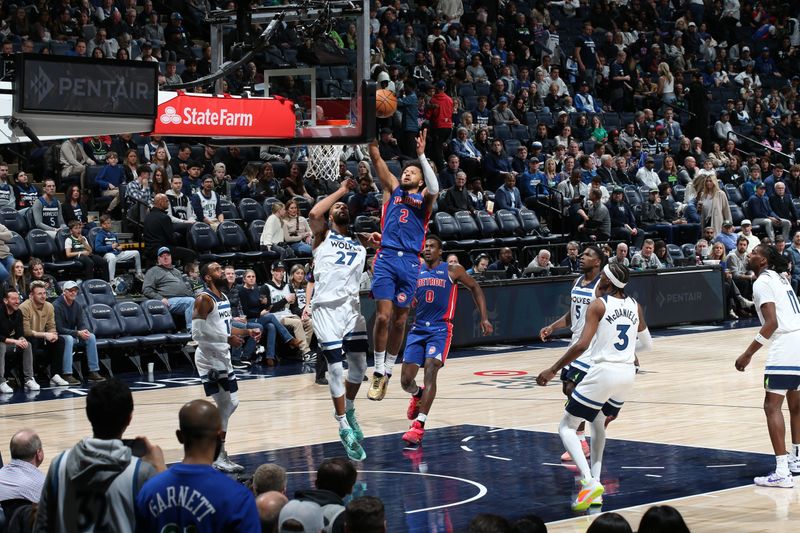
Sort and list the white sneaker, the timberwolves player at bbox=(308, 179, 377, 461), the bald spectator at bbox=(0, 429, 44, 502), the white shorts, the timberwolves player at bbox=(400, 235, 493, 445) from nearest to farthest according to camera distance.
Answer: the bald spectator at bbox=(0, 429, 44, 502) → the white shorts → the timberwolves player at bbox=(308, 179, 377, 461) → the timberwolves player at bbox=(400, 235, 493, 445) → the white sneaker

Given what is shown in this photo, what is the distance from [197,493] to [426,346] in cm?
735

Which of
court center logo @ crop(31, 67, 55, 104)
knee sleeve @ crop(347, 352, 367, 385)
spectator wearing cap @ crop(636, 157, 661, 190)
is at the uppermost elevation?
spectator wearing cap @ crop(636, 157, 661, 190)

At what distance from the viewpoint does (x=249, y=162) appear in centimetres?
2175

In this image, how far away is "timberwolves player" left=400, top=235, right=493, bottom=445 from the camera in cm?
1143

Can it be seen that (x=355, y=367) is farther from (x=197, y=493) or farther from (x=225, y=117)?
(x=197, y=493)

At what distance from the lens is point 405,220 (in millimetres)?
11328

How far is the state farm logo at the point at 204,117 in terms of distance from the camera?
496 inches

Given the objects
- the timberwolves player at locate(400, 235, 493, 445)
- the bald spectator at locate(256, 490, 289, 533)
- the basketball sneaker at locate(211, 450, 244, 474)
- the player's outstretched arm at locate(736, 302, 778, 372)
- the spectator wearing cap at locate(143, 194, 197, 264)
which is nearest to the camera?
A: the bald spectator at locate(256, 490, 289, 533)

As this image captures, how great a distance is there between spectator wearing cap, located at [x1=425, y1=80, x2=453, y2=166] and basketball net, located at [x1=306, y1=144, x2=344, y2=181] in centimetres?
373

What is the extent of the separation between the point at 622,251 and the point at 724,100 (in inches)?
493

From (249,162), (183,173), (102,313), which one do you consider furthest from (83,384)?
(249,162)

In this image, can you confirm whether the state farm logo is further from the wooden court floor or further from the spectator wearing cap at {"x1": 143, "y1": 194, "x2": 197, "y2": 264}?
the spectator wearing cap at {"x1": 143, "y1": 194, "x2": 197, "y2": 264}

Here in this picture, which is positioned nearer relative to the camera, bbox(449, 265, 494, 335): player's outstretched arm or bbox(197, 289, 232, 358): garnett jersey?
bbox(197, 289, 232, 358): garnett jersey

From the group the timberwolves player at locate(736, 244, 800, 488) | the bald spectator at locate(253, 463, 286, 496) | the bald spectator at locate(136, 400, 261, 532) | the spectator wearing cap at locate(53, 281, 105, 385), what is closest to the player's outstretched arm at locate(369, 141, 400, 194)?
the timberwolves player at locate(736, 244, 800, 488)
